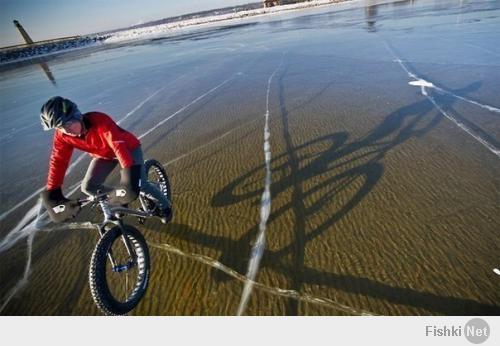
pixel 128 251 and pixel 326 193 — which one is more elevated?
pixel 128 251

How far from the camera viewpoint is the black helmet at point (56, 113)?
11.2 feet

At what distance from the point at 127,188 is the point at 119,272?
124 centimetres

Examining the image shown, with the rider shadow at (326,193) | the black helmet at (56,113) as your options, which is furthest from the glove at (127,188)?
the rider shadow at (326,193)

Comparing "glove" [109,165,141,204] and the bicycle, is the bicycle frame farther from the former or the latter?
"glove" [109,165,141,204]

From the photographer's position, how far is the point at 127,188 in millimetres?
3713

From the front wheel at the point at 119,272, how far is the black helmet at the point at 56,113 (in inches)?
54.6

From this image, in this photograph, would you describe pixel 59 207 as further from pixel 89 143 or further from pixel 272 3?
pixel 272 3

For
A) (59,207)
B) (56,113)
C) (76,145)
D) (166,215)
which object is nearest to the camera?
(56,113)

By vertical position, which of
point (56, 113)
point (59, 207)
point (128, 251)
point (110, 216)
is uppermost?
point (56, 113)

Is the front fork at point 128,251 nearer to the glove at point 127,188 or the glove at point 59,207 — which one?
the glove at point 127,188

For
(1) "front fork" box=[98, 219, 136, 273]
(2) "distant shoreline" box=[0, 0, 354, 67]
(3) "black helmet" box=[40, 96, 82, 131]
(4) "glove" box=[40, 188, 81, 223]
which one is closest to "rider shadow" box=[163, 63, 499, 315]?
(1) "front fork" box=[98, 219, 136, 273]

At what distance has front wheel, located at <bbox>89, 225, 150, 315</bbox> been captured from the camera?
3.47 m

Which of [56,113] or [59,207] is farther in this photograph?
[59,207]

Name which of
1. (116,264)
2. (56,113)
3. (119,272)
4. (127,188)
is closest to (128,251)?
(116,264)
